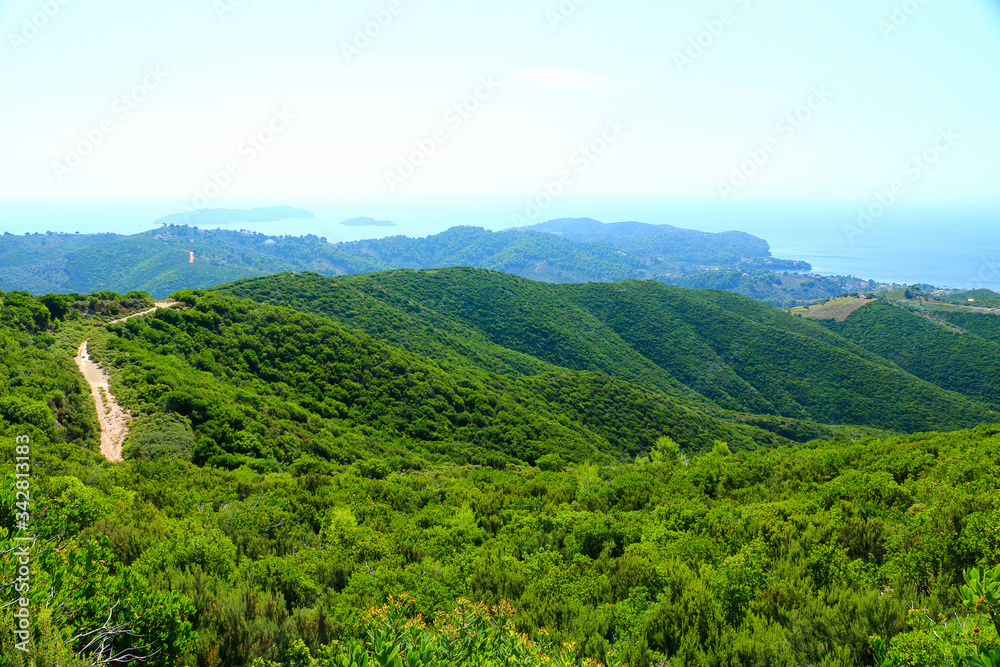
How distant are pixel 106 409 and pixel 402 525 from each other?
1669 centimetres

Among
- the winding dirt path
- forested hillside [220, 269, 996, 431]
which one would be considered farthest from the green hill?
the winding dirt path

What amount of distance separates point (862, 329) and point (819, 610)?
124m

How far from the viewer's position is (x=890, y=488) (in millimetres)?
12898

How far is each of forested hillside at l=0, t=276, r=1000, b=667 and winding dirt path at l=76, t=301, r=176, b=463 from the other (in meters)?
0.57

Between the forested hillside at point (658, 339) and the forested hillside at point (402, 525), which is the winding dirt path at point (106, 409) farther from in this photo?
the forested hillside at point (658, 339)

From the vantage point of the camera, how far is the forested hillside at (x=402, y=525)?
6.76 m

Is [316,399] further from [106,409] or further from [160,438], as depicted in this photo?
[160,438]

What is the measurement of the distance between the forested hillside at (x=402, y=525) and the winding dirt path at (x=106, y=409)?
0.57m

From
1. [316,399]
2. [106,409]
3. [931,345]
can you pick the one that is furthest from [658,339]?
[106,409]

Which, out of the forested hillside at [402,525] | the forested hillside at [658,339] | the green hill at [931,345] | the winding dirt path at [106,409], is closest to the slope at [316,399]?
the forested hillside at [402,525]

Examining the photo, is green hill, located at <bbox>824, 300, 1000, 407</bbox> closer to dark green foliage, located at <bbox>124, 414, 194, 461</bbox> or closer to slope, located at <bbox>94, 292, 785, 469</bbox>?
slope, located at <bbox>94, 292, 785, 469</bbox>

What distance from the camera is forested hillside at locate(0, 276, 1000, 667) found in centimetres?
676

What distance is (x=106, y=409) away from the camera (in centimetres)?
2072

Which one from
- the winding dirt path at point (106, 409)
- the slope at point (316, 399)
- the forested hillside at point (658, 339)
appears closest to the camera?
the winding dirt path at point (106, 409)
